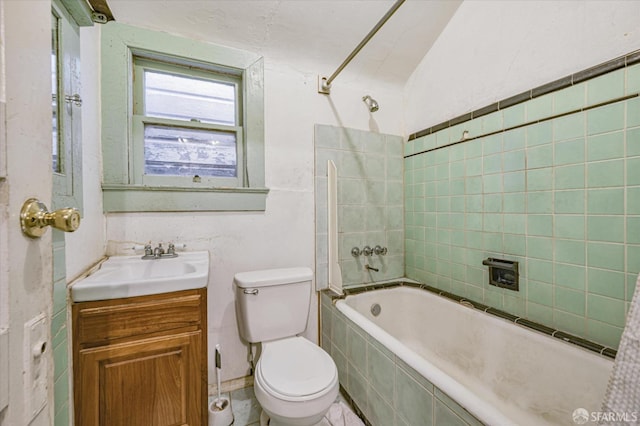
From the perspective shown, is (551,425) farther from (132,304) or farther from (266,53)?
(266,53)

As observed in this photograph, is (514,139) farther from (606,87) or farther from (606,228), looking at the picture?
(606,228)

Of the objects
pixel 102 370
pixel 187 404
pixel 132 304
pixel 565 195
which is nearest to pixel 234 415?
pixel 187 404

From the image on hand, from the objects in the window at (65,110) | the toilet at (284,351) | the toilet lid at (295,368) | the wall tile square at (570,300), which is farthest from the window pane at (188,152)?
the wall tile square at (570,300)

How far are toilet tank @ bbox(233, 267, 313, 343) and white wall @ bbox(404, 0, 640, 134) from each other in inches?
60.3

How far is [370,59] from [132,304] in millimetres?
2036

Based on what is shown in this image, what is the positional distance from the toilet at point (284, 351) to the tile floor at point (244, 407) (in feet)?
0.38

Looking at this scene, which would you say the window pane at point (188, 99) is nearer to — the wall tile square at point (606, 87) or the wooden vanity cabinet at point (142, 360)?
the wooden vanity cabinet at point (142, 360)

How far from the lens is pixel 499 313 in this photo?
146 cm

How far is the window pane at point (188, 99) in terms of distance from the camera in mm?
1593

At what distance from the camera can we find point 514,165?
1438 millimetres

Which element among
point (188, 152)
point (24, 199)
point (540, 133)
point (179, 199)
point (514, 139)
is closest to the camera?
point (24, 199)

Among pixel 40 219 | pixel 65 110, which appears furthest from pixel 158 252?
pixel 40 219

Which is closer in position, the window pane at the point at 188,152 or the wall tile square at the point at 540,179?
the wall tile square at the point at 540,179

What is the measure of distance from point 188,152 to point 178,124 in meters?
0.17
